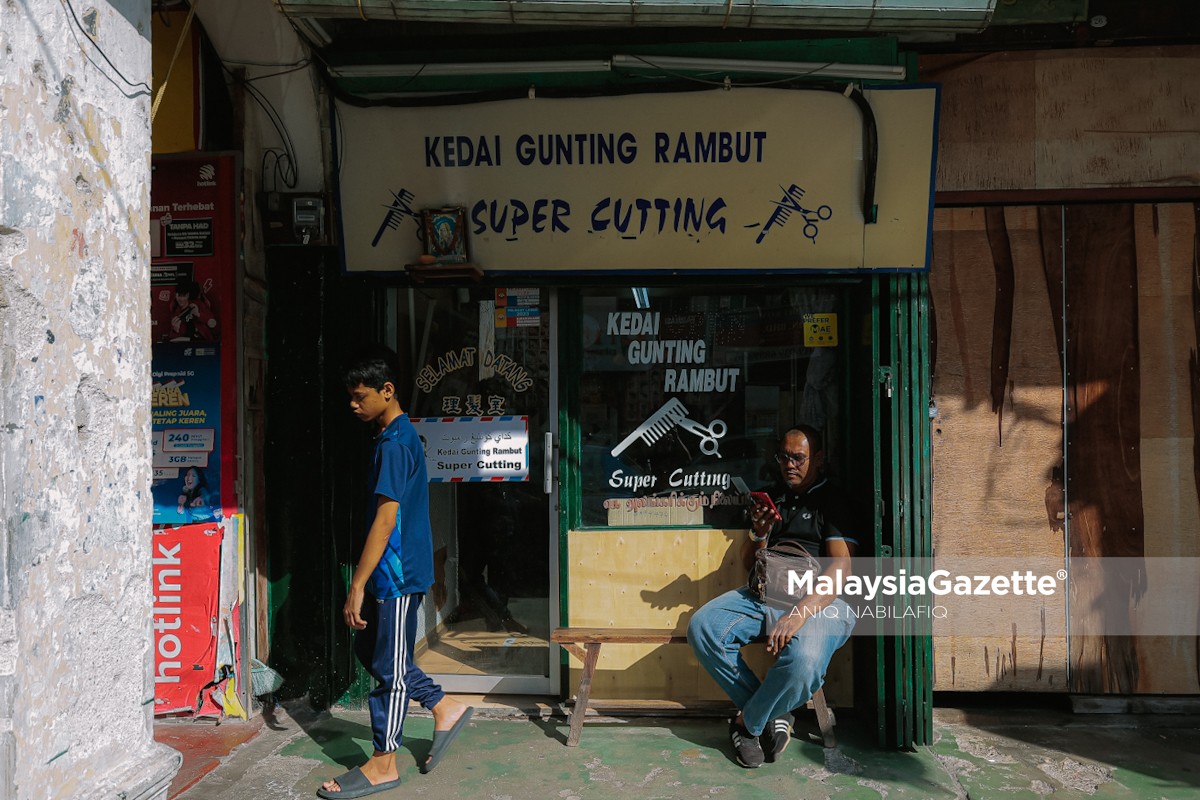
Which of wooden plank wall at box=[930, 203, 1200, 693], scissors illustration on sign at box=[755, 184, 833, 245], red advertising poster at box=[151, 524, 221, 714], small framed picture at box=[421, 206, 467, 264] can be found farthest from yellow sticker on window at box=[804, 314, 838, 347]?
red advertising poster at box=[151, 524, 221, 714]

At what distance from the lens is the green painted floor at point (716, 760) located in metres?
3.96

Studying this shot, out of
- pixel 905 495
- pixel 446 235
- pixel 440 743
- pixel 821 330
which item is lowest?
pixel 440 743

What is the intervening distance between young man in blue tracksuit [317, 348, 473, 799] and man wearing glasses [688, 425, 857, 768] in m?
1.36

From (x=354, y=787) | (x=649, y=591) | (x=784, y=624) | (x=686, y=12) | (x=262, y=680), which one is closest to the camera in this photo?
(x=686, y=12)

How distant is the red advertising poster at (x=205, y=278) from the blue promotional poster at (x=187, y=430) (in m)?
0.01

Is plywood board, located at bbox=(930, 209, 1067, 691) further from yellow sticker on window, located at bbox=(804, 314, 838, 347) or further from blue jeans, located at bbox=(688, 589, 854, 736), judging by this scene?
blue jeans, located at bbox=(688, 589, 854, 736)

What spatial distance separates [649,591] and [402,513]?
4.97 ft

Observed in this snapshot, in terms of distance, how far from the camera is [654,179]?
4.61m

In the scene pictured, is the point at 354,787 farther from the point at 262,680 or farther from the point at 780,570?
the point at 780,570

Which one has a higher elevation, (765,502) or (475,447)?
(475,447)

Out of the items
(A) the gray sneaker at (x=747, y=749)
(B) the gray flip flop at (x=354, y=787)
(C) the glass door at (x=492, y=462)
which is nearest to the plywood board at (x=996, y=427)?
(A) the gray sneaker at (x=747, y=749)

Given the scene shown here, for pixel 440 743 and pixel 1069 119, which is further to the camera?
pixel 1069 119

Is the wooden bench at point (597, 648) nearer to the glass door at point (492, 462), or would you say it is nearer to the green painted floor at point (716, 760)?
the green painted floor at point (716, 760)

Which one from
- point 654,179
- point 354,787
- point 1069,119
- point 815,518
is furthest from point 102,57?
point 1069,119
